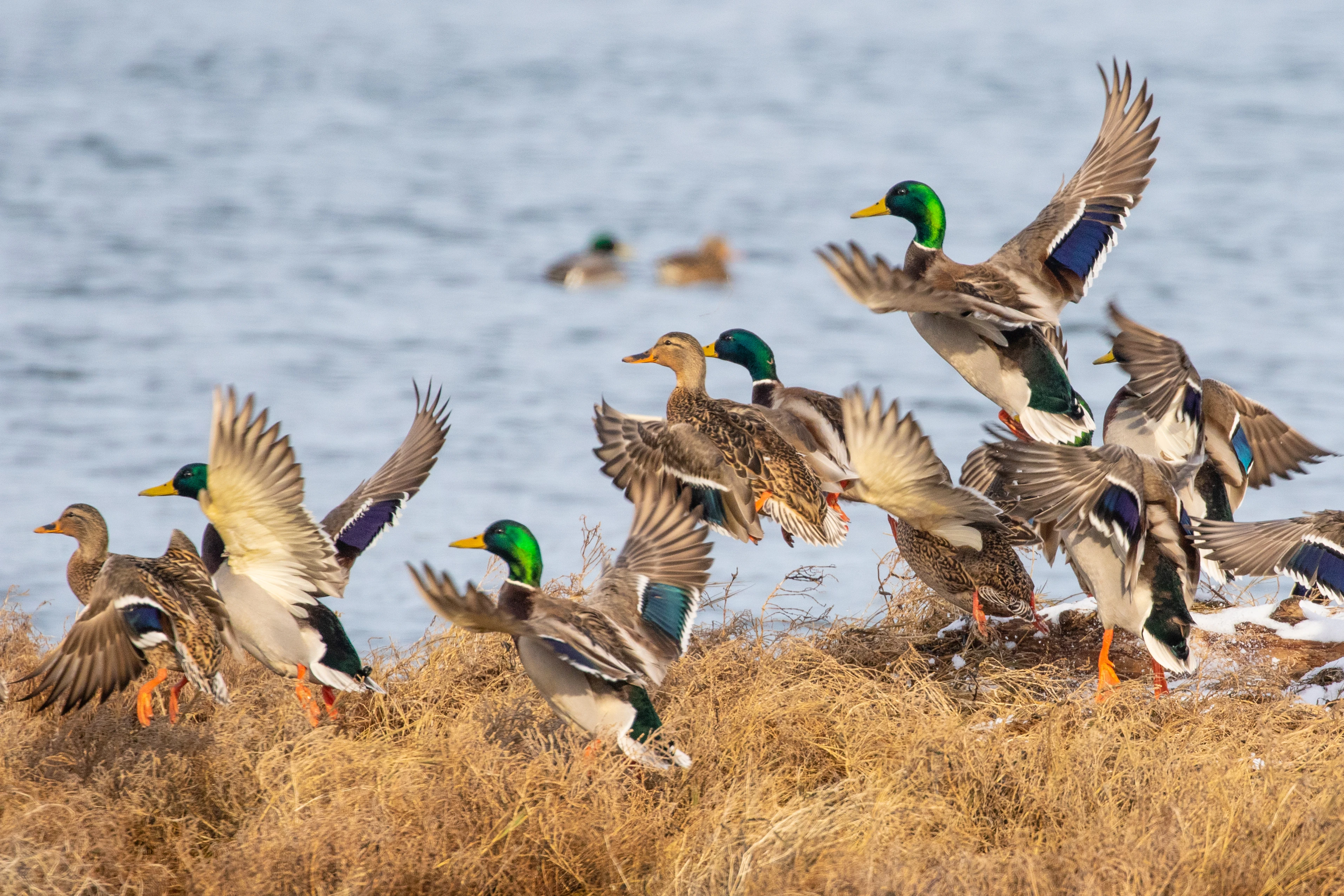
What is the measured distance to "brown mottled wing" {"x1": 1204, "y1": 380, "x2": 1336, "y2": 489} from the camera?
6984 millimetres

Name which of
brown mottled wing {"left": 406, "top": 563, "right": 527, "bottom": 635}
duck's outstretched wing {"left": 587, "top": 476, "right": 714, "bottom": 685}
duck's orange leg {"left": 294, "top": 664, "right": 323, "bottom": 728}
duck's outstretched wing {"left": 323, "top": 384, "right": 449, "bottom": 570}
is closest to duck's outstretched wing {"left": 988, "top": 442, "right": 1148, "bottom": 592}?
duck's outstretched wing {"left": 587, "top": 476, "right": 714, "bottom": 685}

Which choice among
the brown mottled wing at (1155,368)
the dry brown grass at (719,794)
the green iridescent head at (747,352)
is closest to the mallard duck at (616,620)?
the dry brown grass at (719,794)

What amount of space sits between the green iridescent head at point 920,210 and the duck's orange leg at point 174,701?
11.5 ft

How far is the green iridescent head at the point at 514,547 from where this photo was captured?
5.40m

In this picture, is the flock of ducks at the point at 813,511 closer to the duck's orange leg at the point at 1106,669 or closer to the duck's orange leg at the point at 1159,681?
the duck's orange leg at the point at 1106,669

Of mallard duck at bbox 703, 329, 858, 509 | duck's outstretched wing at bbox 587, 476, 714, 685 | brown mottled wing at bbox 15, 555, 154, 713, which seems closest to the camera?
brown mottled wing at bbox 15, 555, 154, 713

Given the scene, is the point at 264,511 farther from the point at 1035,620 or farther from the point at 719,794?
the point at 1035,620

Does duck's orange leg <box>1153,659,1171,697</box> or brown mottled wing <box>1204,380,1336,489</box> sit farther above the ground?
brown mottled wing <box>1204,380,1336,489</box>

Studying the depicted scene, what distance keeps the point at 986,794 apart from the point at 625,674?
1.30 metres

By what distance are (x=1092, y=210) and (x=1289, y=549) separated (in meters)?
1.99

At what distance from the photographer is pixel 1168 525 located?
19.0 feet

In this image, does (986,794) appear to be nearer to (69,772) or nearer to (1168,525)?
(1168,525)

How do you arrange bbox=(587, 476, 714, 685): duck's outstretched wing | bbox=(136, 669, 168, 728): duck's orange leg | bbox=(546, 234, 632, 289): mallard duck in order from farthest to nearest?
bbox=(546, 234, 632, 289): mallard duck < bbox=(136, 669, 168, 728): duck's orange leg < bbox=(587, 476, 714, 685): duck's outstretched wing

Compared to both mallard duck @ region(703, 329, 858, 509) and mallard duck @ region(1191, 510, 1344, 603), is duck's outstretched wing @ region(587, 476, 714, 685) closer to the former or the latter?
mallard duck @ region(703, 329, 858, 509)
